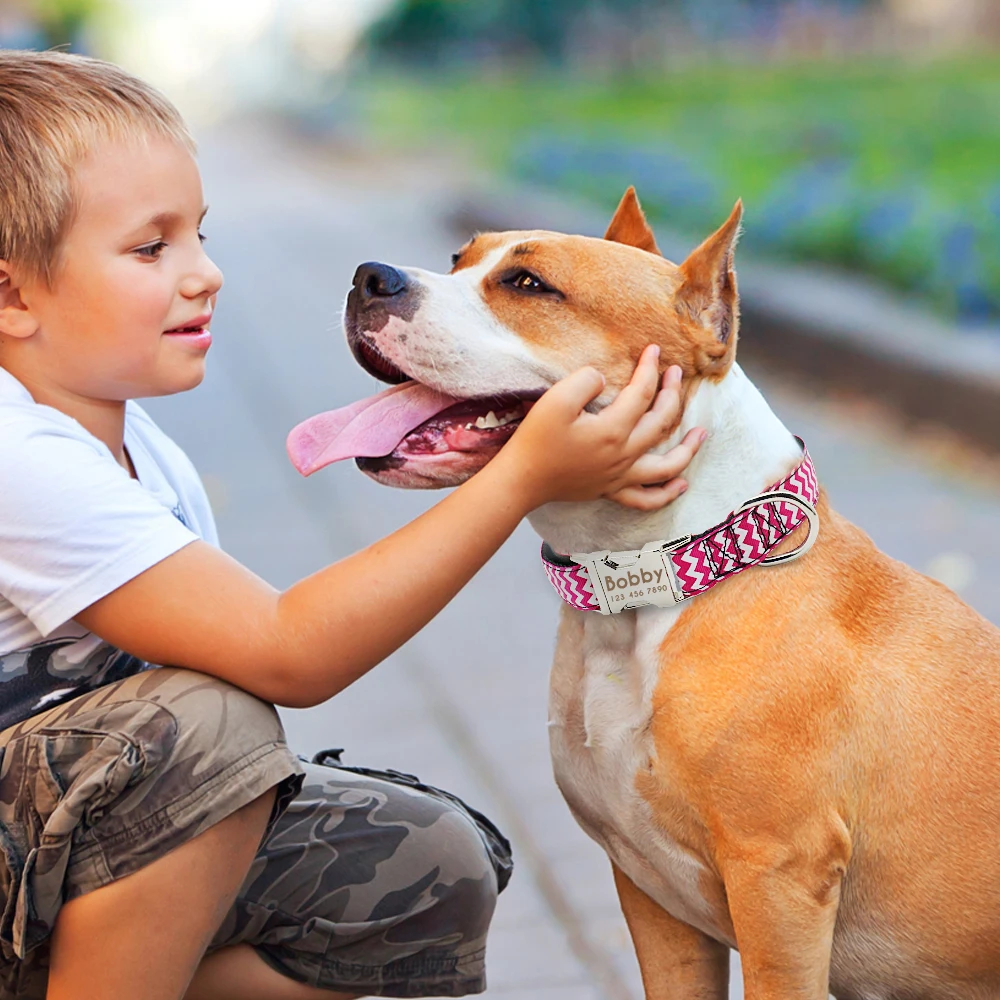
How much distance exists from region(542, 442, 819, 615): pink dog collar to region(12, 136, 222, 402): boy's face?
2.44ft

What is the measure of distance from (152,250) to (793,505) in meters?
1.08

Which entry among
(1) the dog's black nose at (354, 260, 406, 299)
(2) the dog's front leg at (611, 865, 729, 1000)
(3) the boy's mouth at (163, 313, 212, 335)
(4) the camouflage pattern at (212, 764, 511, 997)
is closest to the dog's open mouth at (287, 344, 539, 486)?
(1) the dog's black nose at (354, 260, 406, 299)

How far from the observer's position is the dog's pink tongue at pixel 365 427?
2.34m

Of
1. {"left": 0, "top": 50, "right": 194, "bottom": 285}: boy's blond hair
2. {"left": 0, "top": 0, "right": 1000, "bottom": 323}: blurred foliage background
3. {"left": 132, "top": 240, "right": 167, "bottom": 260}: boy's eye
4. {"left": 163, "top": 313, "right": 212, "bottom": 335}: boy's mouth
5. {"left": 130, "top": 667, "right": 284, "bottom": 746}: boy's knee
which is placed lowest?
{"left": 0, "top": 0, "right": 1000, "bottom": 323}: blurred foliage background

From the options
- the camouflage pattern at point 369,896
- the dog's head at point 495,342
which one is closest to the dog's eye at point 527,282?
the dog's head at point 495,342

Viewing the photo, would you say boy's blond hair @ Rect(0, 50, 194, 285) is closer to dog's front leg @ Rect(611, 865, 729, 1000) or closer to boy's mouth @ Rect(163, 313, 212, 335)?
boy's mouth @ Rect(163, 313, 212, 335)

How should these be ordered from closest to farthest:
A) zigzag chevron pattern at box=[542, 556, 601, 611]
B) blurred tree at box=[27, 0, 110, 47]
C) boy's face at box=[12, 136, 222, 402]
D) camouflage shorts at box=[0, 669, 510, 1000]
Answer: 1. camouflage shorts at box=[0, 669, 510, 1000]
2. boy's face at box=[12, 136, 222, 402]
3. zigzag chevron pattern at box=[542, 556, 601, 611]
4. blurred tree at box=[27, 0, 110, 47]

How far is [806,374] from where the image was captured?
8.41 meters

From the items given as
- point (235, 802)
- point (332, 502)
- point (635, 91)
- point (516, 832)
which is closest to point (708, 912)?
point (235, 802)

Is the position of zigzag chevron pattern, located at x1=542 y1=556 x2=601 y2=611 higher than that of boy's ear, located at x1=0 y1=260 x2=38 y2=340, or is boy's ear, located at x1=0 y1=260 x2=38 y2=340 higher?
boy's ear, located at x1=0 y1=260 x2=38 y2=340

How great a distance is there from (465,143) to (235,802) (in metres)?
21.7

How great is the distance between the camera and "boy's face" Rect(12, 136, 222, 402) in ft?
7.27

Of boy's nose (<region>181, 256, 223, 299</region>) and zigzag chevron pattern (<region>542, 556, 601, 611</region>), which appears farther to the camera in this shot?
zigzag chevron pattern (<region>542, 556, 601, 611</region>)

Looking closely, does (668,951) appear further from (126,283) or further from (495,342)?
(126,283)
